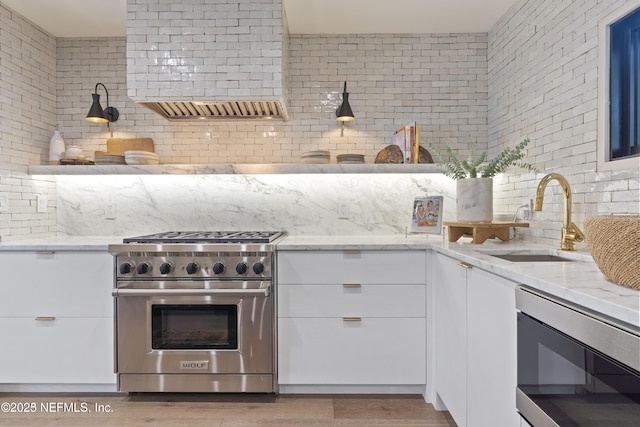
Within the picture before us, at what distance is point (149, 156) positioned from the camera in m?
2.67

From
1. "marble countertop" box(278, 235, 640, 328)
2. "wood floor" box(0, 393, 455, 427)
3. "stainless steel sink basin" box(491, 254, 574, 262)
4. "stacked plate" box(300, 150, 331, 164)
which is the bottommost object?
"wood floor" box(0, 393, 455, 427)

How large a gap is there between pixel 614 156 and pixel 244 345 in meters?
2.10

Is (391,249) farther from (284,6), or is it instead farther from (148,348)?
(284,6)

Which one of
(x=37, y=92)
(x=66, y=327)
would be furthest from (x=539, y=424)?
(x=37, y=92)

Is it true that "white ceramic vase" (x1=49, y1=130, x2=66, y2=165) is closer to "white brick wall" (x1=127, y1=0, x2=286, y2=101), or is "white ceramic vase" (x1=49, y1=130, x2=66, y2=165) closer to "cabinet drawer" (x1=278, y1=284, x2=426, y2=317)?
"white brick wall" (x1=127, y1=0, x2=286, y2=101)

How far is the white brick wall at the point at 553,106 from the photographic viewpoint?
5.62 ft

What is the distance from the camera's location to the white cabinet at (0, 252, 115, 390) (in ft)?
7.33

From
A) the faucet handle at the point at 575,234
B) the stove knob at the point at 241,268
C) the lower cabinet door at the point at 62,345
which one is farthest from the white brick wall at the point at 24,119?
the faucet handle at the point at 575,234

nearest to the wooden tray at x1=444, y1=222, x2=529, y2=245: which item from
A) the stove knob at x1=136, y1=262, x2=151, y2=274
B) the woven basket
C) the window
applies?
the window

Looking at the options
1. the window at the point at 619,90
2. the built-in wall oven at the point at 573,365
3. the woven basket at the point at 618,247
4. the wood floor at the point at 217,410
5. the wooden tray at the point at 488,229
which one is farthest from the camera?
the wooden tray at the point at 488,229

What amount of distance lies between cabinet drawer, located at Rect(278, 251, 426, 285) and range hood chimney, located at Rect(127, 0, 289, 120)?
103 cm

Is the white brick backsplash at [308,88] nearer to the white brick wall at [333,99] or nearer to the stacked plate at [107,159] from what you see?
the white brick wall at [333,99]

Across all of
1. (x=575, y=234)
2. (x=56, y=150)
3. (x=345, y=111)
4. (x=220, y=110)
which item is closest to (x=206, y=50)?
(x=220, y=110)

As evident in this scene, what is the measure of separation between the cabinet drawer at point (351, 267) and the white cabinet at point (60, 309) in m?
1.09
